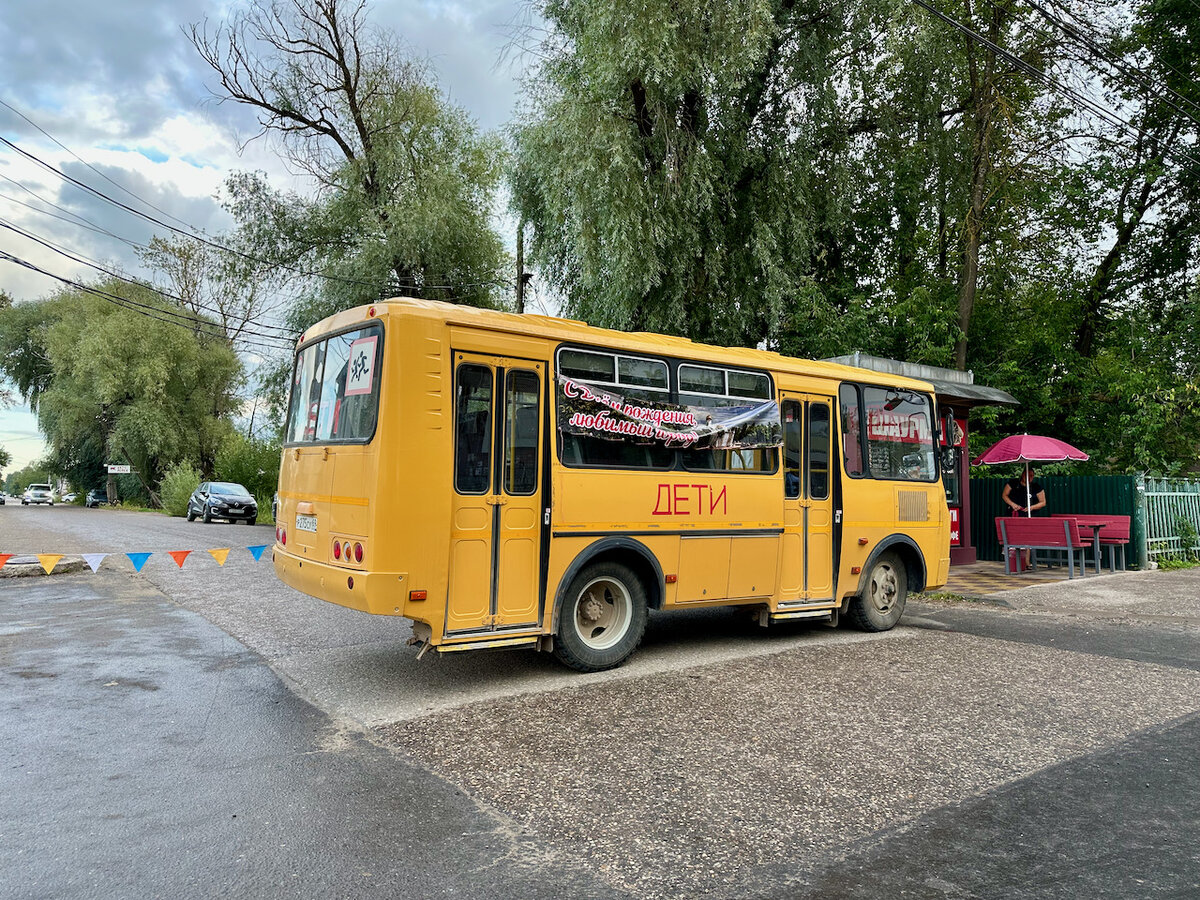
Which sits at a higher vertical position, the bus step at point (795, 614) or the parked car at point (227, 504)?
the parked car at point (227, 504)

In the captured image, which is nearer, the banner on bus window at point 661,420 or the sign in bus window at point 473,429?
the sign in bus window at point 473,429

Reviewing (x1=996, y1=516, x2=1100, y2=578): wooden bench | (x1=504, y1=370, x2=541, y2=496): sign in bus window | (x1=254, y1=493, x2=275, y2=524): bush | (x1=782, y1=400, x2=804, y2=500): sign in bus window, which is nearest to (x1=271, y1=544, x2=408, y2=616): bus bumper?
(x1=504, y1=370, x2=541, y2=496): sign in bus window

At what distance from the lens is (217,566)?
1499 centimetres

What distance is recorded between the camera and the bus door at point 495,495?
243 inches

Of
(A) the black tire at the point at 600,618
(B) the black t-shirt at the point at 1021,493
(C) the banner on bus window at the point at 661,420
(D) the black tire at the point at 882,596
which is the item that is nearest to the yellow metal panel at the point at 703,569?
(A) the black tire at the point at 600,618

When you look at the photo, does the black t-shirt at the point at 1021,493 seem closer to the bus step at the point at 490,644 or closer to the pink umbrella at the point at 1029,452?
the pink umbrella at the point at 1029,452

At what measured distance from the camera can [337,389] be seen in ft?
21.8

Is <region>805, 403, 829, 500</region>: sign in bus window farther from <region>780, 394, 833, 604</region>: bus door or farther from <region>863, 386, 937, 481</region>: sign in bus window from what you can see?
<region>863, 386, 937, 481</region>: sign in bus window

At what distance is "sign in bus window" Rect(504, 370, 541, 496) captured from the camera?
6465mm

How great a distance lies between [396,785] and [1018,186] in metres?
20.8

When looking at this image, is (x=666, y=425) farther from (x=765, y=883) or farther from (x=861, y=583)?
(x=765, y=883)

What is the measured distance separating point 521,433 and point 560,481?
516 millimetres

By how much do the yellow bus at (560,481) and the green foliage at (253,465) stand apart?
1105 inches

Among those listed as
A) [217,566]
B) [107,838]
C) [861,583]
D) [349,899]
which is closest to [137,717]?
[107,838]
